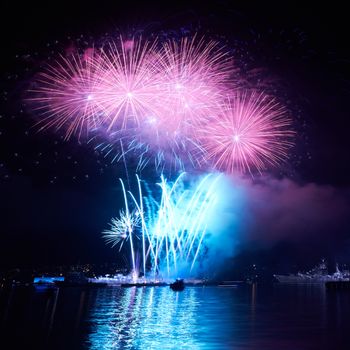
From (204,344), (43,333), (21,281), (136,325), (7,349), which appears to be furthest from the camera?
(21,281)

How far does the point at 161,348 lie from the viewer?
55.7 feet

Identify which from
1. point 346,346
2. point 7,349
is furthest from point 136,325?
point 346,346

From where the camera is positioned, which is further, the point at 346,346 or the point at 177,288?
the point at 177,288

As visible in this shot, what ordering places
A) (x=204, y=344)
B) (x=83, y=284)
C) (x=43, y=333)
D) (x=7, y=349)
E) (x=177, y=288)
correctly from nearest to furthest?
(x=7, y=349)
(x=204, y=344)
(x=43, y=333)
(x=177, y=288)
(x=83, y=284)

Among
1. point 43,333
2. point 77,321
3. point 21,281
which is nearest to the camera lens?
point 43,333

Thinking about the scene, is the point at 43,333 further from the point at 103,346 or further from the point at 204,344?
the point at 204,344

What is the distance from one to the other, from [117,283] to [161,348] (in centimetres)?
11240

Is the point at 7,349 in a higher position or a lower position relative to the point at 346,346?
lower

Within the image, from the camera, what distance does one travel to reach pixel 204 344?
60.0 ft

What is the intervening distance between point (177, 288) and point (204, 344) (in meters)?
67.1

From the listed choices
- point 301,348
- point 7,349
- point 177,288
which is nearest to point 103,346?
point 7,349

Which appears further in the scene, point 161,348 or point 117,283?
point 117,283

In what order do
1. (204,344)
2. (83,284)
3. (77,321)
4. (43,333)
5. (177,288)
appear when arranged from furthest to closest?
(83,284) < (177,288) < (77,321) < (43,333) < (204,344)

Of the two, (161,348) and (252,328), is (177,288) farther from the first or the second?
(161,348)
